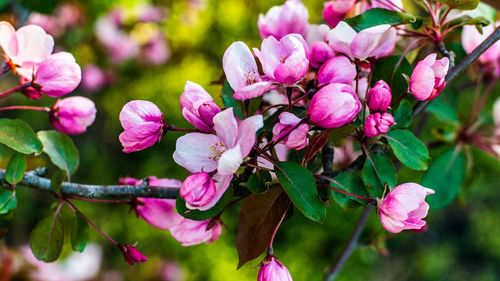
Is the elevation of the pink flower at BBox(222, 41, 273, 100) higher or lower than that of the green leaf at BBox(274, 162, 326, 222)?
higher

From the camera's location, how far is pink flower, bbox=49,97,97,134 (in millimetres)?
568

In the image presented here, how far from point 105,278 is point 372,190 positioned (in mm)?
1059

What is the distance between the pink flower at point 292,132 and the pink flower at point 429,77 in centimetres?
11

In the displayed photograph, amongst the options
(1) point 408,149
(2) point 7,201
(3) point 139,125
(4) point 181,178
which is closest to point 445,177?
(1) point 408,149

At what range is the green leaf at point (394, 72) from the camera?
1.63 feet

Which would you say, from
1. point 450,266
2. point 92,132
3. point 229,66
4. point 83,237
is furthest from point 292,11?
point 450,266

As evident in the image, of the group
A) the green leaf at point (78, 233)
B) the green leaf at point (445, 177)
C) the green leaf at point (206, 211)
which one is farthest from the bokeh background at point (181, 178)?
the green leaf at point (206, 211)

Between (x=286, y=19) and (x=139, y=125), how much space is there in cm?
24

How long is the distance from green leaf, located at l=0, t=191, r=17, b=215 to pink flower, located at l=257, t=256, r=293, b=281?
12.0 inches

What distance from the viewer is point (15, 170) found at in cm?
49

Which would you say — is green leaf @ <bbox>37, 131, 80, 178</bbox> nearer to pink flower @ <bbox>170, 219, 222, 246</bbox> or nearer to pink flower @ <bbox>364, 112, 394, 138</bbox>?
pink flower @ <bbox>170, 219, 222, 246</bbox>

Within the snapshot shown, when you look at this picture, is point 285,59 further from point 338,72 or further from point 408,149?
point 408,149

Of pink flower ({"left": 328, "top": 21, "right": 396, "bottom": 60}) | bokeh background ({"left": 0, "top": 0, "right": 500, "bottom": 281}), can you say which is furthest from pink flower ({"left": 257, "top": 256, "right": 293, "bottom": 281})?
bokeh background ({"left": 0, "top": 0, "right": 500, "bottom": 281})

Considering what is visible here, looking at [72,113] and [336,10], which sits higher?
[336,10]
